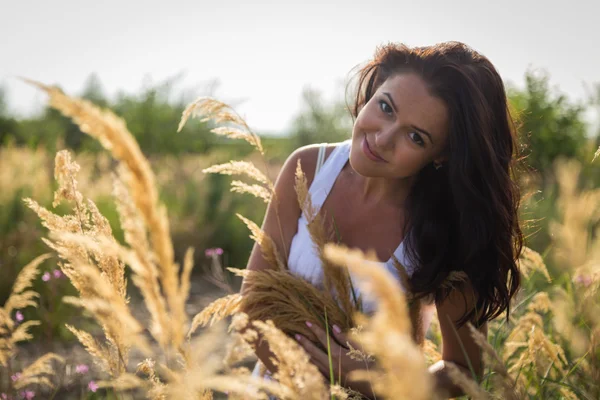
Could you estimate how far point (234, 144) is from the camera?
47.8 ft

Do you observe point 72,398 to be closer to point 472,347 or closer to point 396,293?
point 472,347

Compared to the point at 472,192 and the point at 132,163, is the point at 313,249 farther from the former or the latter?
the point at 132,163

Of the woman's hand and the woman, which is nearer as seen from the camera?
the woman's hand

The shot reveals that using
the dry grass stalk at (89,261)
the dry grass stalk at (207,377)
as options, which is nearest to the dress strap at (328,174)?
the dry grass stalk at (89,261)

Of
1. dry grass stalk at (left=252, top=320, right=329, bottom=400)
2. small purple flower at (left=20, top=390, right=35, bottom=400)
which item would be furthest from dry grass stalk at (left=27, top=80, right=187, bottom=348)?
small purple flower at (left=20, top=390, right=35, bottom=400)

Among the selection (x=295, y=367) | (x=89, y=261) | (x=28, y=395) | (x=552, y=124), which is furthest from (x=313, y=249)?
(x=552, y=124)

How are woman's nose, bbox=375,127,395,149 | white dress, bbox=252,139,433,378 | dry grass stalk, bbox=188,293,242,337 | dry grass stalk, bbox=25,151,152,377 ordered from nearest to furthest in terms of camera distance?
dry grass stalk, bbox=25,151,152,377 < dry grass stalk, bbox=188,293,242,337 < woman's nose, bbox=375,127,395,149 < white dress, bbox=252,139,433,378

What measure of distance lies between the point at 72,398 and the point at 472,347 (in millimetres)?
2746

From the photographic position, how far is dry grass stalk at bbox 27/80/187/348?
64 centimetres

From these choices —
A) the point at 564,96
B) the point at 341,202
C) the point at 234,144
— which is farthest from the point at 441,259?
the point at 234,144

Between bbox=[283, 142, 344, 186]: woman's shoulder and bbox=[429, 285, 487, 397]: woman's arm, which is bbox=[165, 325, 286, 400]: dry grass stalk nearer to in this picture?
bbox=[429, 285, 487, 397]: woman's arm

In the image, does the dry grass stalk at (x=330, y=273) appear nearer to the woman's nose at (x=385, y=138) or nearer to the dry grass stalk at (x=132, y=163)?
the woman's nose at (x=385, y=138)

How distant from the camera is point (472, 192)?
216 centimetres

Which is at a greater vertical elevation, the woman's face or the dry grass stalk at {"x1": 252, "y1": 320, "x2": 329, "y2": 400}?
the woman's face
